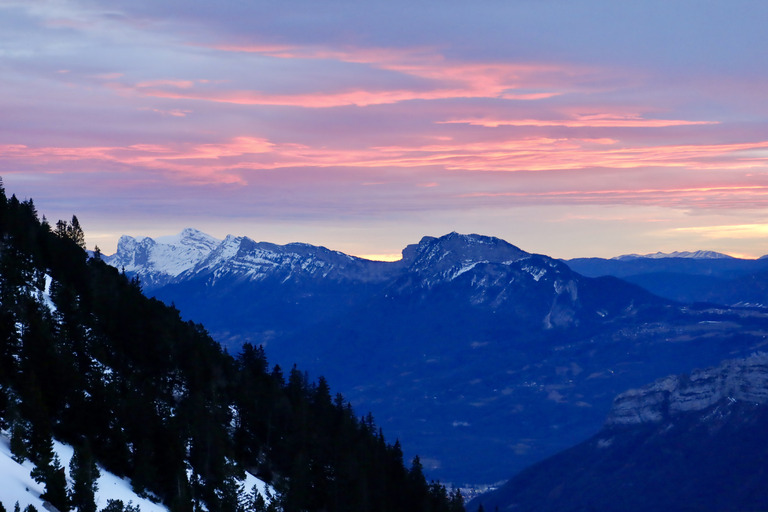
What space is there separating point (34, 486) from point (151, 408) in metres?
34.9

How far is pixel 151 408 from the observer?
11031 cm

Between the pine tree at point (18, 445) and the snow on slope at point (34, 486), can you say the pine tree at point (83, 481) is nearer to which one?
the snow on slope at point (34, 486)

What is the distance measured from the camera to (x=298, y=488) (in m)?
123

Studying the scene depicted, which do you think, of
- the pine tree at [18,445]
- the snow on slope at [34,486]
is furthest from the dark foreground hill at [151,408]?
the snow on slope at [34,486]

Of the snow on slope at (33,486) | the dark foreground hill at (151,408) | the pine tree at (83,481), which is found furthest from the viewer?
the dark foreground hill at (151,408)

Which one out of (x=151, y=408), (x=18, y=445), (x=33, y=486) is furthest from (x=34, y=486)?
(x=151, y=408)

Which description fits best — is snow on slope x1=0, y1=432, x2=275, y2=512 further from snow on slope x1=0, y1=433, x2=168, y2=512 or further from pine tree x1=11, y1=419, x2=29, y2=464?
pine tree x1=11, y1=419, x2=29, y2=464

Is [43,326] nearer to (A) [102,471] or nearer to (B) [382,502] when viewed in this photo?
(A) [102,471]

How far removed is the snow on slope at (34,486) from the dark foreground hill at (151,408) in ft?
3.06

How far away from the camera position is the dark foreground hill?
9456cm

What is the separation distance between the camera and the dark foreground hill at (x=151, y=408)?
310 ft

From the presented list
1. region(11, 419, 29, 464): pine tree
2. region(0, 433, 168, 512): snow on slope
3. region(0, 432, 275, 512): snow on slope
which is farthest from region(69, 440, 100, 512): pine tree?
region(11, 419, 29, 464): pine tree

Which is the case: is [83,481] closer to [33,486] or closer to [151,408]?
[33,486]

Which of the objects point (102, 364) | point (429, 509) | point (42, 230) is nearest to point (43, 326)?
point (102, 364)
